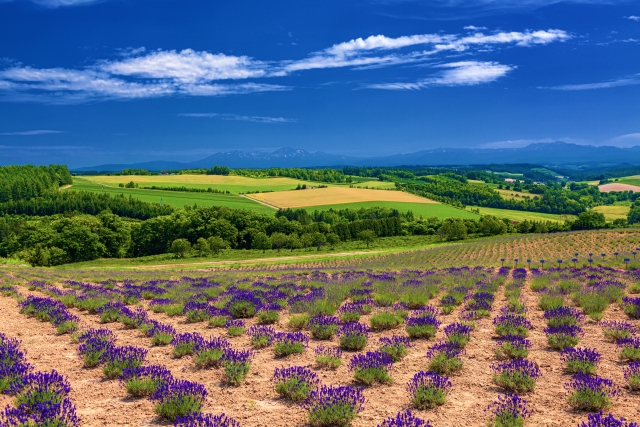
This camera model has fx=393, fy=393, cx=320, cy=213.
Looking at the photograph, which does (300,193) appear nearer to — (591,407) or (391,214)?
(391,214)

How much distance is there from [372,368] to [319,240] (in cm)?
8901

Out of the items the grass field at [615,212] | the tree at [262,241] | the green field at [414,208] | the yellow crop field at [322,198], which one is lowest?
the grass field at [615,212]

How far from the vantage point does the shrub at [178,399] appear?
19.2 ft

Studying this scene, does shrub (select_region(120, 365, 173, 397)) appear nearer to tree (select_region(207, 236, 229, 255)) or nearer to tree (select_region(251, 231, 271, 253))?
tree (select_region(207, 236, 229, 255))

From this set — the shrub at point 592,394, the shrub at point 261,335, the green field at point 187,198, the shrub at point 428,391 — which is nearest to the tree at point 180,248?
the green field at point 187,198

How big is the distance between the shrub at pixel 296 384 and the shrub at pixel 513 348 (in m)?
4.07

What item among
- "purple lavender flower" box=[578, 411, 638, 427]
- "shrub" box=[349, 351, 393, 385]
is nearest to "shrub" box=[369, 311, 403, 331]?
"shrub" box=[349, 351, 393, 385]

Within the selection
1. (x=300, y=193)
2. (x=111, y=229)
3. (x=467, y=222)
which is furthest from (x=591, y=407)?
(x=300, y=193)

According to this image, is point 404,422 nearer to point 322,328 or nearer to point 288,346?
point 288,346

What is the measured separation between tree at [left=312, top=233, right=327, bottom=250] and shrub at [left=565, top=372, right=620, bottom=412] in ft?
292

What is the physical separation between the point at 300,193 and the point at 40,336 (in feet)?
526

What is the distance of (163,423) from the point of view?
19.2 ft

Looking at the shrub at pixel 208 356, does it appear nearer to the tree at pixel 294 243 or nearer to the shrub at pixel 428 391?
the shrub at pixel 428 391

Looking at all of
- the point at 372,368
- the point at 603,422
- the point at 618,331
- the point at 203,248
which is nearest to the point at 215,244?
the point at 203,248
